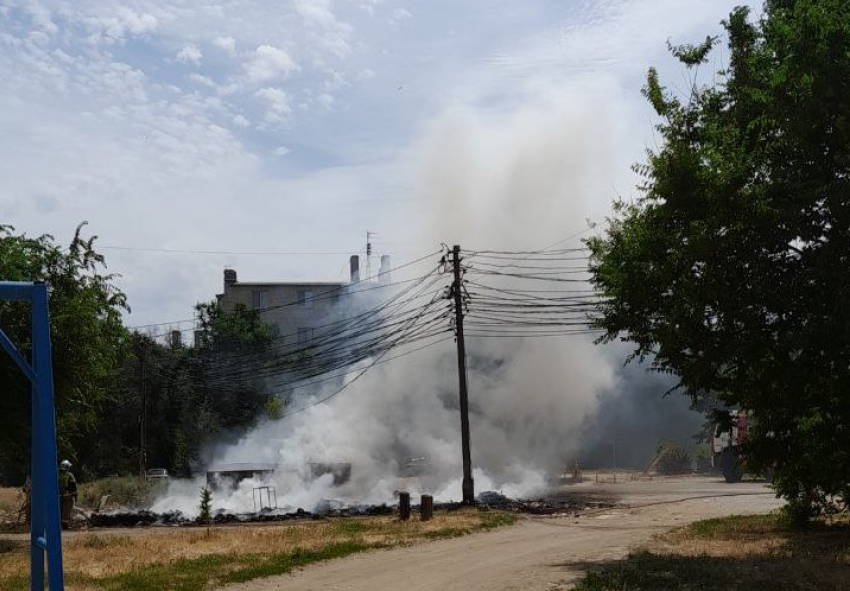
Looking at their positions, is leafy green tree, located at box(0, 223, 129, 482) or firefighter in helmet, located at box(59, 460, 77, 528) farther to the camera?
firefighter in helmet, located at box(59, 460, 77, 528)

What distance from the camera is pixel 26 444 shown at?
18.9 meters

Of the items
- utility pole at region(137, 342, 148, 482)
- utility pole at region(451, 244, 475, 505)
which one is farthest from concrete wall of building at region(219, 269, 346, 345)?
utility pole at region(451, 244, 475, 505)

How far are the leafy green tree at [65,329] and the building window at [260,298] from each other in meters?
58.7

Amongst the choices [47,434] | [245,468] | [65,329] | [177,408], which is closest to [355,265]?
[177,408]

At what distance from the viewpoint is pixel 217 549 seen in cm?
1722

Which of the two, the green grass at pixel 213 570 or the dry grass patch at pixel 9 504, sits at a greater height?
the green grass at pixel 213 570

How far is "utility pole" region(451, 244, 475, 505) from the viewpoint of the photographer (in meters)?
28.0

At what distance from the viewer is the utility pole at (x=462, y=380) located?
2797cm

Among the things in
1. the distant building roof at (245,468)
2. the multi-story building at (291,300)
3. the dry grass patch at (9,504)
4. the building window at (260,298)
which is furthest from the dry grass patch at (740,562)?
the building window at (260,298)

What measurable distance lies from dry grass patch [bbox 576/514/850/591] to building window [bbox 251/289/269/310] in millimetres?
65510

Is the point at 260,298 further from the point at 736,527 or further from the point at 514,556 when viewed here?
the point at 514,556

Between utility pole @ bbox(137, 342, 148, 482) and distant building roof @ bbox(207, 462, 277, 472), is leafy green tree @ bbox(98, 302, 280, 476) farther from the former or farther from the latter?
distant building roof @ bbox(207, 462, 277, 472)

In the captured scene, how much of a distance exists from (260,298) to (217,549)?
214ft

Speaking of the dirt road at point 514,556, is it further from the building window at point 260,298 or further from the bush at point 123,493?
the building window at point 260,298
